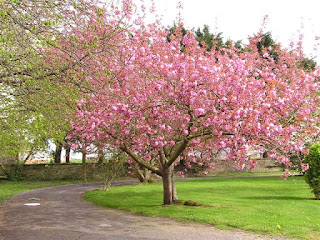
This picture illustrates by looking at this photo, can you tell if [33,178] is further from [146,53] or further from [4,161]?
[146,53]

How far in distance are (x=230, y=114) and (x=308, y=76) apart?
14.0 ft

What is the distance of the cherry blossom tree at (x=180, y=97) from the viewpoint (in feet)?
35.0

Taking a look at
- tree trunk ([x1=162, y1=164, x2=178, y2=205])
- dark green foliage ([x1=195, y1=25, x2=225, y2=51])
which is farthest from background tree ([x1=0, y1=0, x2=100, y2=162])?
dark green foliage ([x1=195, y1=25, x2=225, y2=51])

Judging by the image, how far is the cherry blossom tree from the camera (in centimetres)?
1066

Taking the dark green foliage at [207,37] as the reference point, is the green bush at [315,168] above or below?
below

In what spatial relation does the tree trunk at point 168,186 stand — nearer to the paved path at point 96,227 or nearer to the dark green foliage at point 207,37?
the paved path at point 96,227

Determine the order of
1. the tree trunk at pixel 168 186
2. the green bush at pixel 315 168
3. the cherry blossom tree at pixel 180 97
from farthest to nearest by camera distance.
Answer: the green bush at pixel 315 168, the tree trunk at pixel 168 186, the cherry blossom tree at pixel 180 97

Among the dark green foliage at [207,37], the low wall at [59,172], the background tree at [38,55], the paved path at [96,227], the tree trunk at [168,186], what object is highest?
the dark green foliage at [207,37]

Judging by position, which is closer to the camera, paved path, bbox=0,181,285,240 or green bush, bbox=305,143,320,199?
paved path, bbox=0,181,285,240

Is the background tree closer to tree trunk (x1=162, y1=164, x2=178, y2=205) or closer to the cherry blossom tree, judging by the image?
the cherry blossom tree

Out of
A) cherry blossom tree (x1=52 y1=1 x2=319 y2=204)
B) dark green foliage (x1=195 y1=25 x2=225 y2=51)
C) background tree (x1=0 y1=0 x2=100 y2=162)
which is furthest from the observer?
dark green foliage (x1=195 y1=25 x2=225 y2=51)

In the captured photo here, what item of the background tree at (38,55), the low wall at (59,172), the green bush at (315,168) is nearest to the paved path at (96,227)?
the background tree at (38,55)

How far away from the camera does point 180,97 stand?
1190cm

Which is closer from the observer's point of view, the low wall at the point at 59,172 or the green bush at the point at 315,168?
the green bush at the point at 315,168
